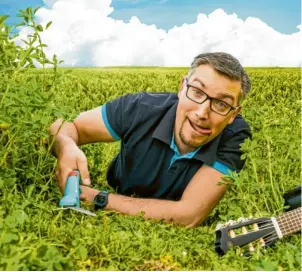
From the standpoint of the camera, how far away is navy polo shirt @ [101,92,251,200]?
3.50m

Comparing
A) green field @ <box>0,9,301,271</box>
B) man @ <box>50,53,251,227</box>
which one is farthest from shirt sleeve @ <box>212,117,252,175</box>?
green field @ <box>0,9,301,271</box>

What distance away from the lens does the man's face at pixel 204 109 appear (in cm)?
325

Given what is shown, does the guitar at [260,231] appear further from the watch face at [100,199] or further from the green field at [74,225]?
the watch face at [100,199]

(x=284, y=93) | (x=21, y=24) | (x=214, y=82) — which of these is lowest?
(x=284, y=93)

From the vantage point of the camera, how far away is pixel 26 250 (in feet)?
6.71

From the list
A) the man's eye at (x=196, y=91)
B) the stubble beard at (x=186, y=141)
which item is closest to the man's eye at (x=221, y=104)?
the man's eye at (x=196, y=91)

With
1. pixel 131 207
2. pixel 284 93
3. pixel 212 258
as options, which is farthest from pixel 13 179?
pixel 284 93

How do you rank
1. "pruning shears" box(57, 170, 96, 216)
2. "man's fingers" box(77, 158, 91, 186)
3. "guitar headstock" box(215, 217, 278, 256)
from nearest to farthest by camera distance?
"guitar headstock" box(215, 217, 278, 256), "pruning shears" box(57, 170, 96, 216), "man's fingers" box(77, 158, 91, 186)

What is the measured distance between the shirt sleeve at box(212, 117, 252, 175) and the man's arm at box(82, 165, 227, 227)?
9 centimetres

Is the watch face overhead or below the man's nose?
below

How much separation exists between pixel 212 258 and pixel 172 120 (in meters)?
1.29

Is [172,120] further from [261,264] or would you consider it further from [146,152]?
[261,264]

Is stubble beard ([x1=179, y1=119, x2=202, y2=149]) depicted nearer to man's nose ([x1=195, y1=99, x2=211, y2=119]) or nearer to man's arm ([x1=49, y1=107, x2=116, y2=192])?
man's nose ([x1=195, y1=99, x2=211, y2=119])

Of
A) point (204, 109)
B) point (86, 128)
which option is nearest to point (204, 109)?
point (204, 109)
